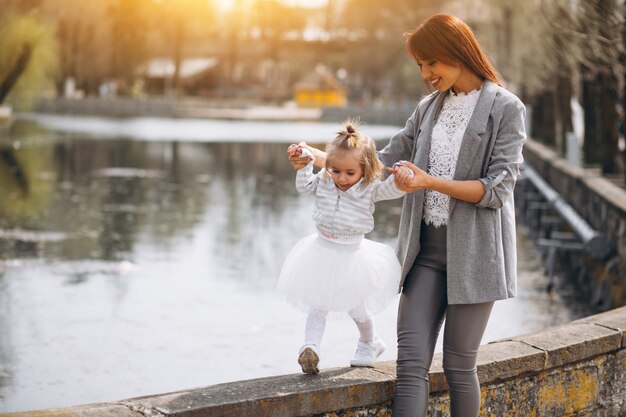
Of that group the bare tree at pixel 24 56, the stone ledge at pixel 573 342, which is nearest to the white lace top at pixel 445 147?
the stone ledge at pixel 573 342

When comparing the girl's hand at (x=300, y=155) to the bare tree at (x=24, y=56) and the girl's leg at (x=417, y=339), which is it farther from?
the bare tree at (x=24, y=56)

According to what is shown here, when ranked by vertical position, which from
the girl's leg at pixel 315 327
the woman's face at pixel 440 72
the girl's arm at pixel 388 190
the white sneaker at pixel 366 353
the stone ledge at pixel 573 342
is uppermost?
the woman's face at pixel 440 72

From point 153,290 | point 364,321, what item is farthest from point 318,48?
point 364,321

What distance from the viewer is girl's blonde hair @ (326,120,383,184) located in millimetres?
4305

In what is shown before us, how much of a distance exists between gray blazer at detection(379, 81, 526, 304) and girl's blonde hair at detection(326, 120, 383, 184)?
344 millimetres

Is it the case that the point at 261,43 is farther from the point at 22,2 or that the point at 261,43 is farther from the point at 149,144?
the point at 149,144

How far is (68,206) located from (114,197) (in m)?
1.76

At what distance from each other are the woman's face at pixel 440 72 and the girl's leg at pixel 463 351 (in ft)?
2.76

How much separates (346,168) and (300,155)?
→ 231 mm

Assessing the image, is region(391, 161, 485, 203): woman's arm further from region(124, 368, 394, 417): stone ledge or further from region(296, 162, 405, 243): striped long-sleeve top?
region(124, 368, 394, 417): stone ledge

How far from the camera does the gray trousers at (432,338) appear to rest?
13.8ft

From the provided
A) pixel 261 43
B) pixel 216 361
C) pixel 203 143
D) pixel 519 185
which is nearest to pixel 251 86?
pixel 261 43

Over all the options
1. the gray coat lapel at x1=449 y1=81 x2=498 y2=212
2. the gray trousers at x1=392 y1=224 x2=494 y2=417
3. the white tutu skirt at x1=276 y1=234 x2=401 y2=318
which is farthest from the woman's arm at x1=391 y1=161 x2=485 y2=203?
the white tutu skirt at x1=276 y1=234 x2=401 y2=318

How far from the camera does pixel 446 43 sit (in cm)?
409
